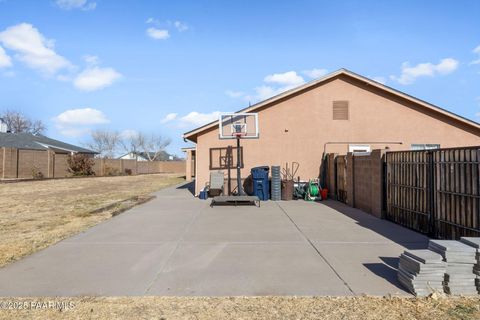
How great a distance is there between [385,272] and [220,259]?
2628 millimetres

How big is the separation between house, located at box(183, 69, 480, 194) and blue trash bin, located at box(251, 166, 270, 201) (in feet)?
4.35

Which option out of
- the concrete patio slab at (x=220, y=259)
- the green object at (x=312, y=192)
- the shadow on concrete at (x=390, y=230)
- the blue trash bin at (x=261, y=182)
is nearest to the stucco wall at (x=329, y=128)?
the green object at (x=312, y=192)

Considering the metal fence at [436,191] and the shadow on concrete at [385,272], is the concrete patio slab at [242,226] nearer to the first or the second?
the shadow on concrete at [385,272]

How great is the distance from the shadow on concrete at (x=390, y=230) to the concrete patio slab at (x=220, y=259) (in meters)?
0.02

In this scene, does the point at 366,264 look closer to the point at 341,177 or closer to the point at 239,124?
the point at 341,177

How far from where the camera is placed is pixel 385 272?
219 inches

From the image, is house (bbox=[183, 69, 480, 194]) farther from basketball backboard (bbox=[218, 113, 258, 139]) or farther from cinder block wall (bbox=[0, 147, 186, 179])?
Answer: cinder block wall (bbox=[0, 147, 186, 179])

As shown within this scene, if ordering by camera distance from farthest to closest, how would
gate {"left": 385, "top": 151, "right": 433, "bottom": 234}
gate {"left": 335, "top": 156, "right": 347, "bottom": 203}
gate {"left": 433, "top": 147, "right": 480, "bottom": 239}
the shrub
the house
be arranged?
the shrub, the house, gate {"left": 335, "top": 156, "right": 347, "bottom": 203}, gate {"left": 385, "top": 151, "right": 433, "bottom": 234}, gate {"left": 433, "top": 147, "right": 480, "bottom": 239}

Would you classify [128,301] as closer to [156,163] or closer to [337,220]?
[337,220]

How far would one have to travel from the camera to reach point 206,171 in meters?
17.2

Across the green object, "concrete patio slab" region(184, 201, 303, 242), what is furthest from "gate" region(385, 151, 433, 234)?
the green object

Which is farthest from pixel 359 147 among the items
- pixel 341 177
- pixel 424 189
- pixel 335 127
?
pixel 424 189

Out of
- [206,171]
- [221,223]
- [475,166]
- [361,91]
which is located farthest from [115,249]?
[361,91]

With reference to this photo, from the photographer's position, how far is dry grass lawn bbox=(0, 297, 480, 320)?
4082 millimetres
